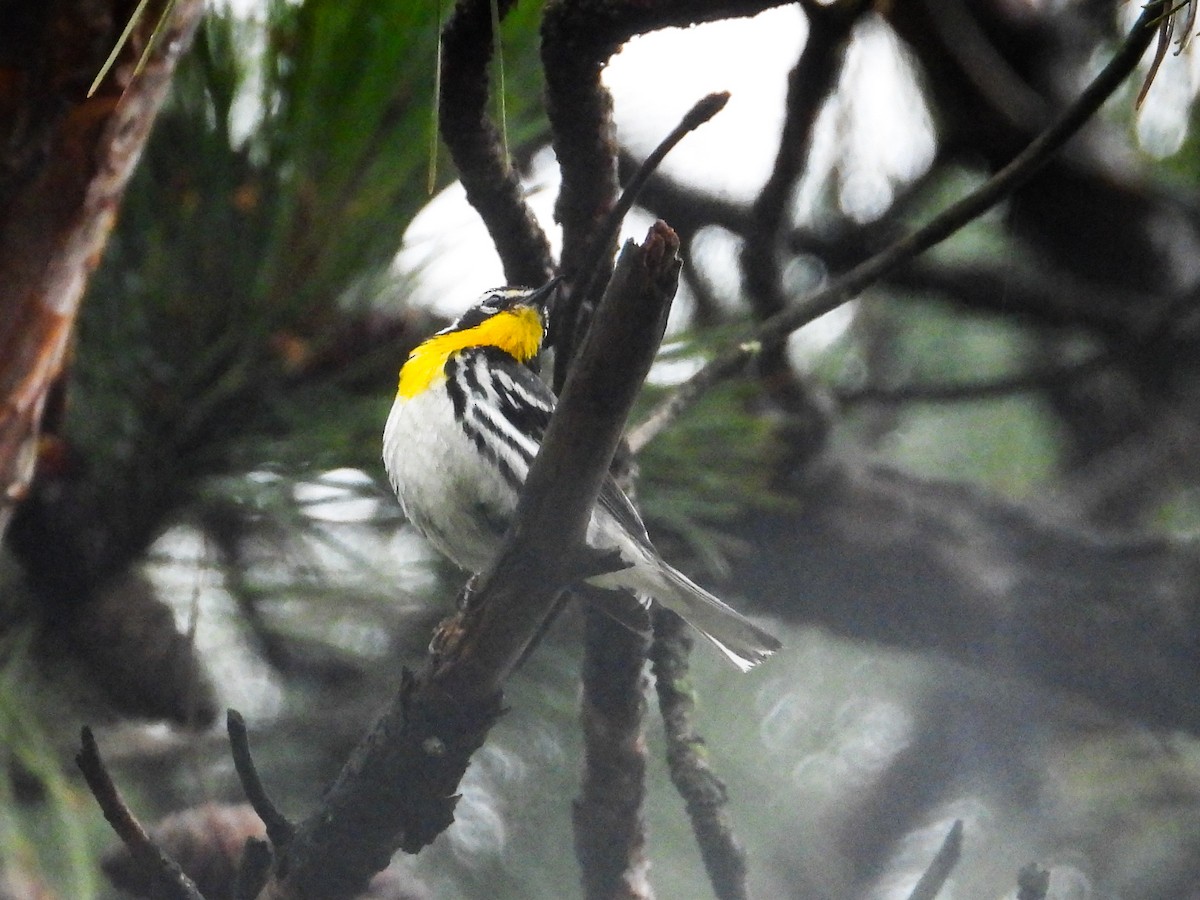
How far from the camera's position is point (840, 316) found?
2531 millimetres

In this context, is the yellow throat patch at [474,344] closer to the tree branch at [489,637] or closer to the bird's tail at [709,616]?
the bird's tail at [709,616]

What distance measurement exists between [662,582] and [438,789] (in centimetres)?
41

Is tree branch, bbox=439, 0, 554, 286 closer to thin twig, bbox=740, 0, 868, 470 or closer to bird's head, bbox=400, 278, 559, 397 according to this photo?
bird's head, bbox=400, 278, 559, 397

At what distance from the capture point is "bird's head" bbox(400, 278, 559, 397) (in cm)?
146

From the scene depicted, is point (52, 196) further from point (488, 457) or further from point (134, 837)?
point (488, 457)

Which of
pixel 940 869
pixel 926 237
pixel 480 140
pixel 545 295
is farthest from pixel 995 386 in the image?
pixel 480 140

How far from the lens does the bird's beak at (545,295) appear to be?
4.22 feet

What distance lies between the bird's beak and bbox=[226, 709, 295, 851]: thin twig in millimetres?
498

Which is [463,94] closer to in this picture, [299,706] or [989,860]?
[299,706]

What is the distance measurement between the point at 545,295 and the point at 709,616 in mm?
363

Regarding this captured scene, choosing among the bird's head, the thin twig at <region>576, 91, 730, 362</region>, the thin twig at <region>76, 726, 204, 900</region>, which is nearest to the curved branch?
the thin twig at <region>576, 91, 730, 362</region>

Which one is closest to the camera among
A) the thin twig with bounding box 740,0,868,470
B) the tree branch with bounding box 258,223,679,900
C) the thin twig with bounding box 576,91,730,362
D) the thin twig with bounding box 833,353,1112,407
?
the tree branch with bounding box 258,223,679,900

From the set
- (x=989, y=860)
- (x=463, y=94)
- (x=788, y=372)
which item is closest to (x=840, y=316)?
(x=788, y=372)

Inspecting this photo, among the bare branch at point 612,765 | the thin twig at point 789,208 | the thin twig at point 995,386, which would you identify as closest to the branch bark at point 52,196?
the bare branch at point 612,765
